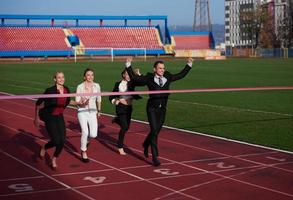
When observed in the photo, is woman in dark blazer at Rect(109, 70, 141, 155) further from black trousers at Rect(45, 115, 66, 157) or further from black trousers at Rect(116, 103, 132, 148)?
black trousers at Rect(45, 115, 66, 157)

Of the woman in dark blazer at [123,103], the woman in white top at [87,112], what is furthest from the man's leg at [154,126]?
the woman in dark blazer at [123,103]

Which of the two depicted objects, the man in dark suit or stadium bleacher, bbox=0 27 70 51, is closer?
the man in dark suit

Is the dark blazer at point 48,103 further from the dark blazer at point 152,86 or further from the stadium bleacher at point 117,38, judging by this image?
the stadium bleacher at point 117,38

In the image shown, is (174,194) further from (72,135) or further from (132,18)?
(132,18)

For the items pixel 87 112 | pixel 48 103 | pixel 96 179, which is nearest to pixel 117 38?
pixel 87 112

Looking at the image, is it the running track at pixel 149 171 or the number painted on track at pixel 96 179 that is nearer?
the running track at pixel 149 171

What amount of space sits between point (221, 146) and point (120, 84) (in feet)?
8.31

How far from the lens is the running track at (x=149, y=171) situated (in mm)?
8406

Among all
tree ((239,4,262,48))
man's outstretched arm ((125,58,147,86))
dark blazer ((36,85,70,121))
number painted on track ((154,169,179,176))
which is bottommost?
number painted on track ((154,169,179,176))

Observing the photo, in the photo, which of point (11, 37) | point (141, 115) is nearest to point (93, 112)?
point (141, 115)

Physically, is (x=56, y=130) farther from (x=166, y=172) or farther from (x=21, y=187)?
(x=166, y=172)

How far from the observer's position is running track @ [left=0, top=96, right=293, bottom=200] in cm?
841

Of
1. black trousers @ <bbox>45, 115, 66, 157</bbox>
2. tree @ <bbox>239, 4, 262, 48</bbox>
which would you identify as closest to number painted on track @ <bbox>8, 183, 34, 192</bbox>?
black trousers @ <bbox>45, 115, 66, 157</bbox>

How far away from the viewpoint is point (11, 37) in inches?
3164
